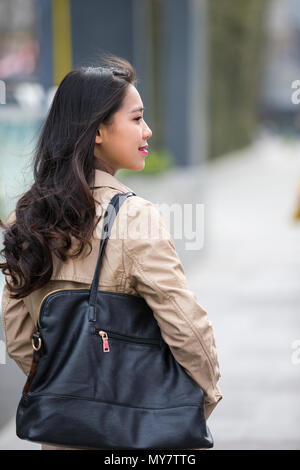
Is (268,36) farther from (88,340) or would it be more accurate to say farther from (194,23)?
(88,340)

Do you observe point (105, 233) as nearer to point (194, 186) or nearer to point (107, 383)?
point (107, 383)

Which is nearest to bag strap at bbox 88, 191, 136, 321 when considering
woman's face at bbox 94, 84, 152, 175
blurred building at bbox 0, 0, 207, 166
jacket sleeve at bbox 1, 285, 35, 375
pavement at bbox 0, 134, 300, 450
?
woman's face at bbox 94, 84, 152, 175

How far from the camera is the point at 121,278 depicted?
1885 millimetres

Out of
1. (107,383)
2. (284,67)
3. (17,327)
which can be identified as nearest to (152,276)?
(107,383)

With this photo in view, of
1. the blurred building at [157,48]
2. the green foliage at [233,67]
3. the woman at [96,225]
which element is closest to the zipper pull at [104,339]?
the woman at [96,225]

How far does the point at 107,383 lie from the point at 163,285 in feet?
0.94

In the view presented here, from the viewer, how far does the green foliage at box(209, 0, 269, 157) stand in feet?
69.3

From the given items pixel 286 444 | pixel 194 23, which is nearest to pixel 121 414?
pixel 286 444

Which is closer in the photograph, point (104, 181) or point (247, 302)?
point (104, 181)

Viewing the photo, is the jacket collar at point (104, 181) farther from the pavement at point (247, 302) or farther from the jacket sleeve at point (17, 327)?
the pavement at point (247, 302)

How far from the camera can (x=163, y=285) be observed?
1.83m

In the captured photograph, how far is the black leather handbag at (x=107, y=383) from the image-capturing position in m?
1.83

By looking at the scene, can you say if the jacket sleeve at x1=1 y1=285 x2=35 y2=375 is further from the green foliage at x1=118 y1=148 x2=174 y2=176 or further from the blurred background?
the green foliage at x1=118 y1=148 x2=174 y2=176

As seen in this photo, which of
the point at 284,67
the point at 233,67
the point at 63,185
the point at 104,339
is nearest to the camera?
the point at 104,339
